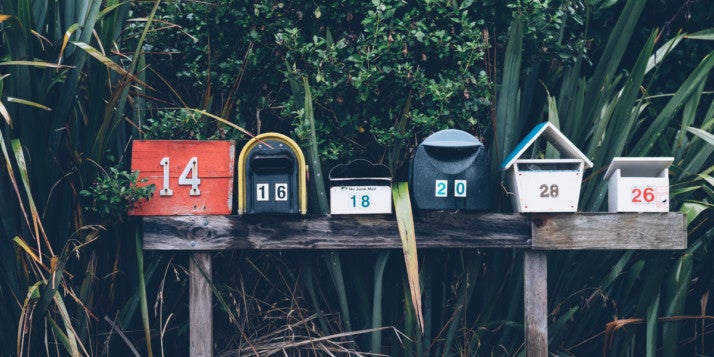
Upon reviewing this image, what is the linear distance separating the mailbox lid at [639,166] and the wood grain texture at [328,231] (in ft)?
1.19

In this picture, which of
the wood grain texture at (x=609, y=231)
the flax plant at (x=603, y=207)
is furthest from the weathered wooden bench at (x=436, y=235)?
the flax plant at (x=603, y=207)

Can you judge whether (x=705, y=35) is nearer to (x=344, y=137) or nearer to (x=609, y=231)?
(x=609, y=231)

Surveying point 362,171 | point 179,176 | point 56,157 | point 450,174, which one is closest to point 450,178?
point 450,174

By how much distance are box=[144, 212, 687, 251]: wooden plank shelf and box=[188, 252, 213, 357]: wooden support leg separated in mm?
73

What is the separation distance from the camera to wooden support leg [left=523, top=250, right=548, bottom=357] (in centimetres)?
271

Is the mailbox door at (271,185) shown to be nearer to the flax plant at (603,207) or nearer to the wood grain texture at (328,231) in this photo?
the wood grain texture at (328,231)

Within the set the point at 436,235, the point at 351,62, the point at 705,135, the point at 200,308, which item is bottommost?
the point at 200,308

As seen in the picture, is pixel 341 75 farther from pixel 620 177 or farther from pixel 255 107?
pixel 620 177

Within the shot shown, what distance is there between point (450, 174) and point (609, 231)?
2.01 ft

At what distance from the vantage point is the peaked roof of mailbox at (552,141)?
104 inches

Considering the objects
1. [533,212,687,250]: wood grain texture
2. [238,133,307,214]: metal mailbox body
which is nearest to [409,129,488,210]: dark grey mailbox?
[533,212,687,250]: wood grain texture

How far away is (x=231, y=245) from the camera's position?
278 centimetres

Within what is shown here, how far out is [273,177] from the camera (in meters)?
2.69

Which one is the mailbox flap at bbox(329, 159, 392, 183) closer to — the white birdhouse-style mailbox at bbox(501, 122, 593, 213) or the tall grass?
the white birdhouse-style mailbox at bbox(501, 122, 593, 213)
